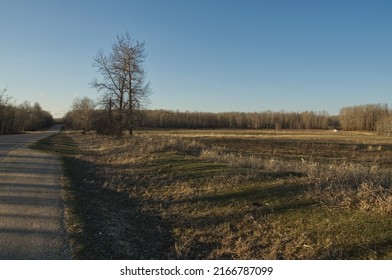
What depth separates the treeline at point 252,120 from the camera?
162 meters

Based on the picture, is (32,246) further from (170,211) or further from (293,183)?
(293,183)

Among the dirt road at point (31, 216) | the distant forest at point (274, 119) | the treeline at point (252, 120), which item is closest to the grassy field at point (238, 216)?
the dirt road at point (31, 216)

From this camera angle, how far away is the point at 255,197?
9.55 meters

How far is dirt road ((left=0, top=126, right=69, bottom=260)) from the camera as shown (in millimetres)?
6289

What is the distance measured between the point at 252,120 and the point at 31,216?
169m

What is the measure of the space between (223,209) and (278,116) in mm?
175271

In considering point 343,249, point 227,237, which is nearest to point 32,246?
point 227,237

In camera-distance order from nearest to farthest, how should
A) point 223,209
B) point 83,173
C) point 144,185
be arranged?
1. point 223,209
2. point 144,185
3. point 83,173

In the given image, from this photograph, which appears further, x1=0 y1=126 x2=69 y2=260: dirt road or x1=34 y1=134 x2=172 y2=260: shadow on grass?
x1=34 y1=134 x2=172 y2=260: shadow on grass

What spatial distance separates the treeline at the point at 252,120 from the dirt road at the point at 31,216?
145m

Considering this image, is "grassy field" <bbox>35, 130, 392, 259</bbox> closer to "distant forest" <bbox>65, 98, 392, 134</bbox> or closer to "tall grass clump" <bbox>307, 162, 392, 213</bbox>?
"tall grass clump" <bbox>307, 162, 392, 213</bbox>

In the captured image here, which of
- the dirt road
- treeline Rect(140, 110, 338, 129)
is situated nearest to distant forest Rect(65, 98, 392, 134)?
treeline Rect(140, 110, 338, 129)

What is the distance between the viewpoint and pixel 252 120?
574 ft

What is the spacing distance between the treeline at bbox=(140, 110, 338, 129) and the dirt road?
145 meters
